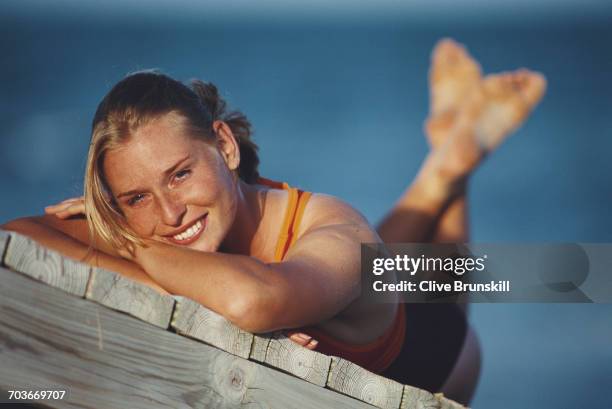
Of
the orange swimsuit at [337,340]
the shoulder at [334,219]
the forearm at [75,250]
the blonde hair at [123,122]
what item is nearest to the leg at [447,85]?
the orange swimsuit at [337,340]

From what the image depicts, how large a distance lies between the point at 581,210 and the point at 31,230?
400cm

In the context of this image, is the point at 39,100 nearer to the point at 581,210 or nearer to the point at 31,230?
the point at 31,230

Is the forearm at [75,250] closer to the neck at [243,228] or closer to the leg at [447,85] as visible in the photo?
the neck at [243,228]

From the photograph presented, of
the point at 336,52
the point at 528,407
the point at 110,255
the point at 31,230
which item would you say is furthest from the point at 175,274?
the point at 336,52

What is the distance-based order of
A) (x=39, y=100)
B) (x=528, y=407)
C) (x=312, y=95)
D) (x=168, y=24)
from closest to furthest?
(x=528, y=407) → (x=39, y=100) → (x=168, y=24) → (x=312, y=95)

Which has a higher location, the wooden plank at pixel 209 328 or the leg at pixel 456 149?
the leg at pixel 456 149

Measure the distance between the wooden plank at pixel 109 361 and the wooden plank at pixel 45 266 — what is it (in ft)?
0.04

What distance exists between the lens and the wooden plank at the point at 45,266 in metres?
1.02

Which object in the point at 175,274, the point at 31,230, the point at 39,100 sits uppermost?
the point at 39,100

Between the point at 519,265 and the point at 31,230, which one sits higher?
the point at 519,265

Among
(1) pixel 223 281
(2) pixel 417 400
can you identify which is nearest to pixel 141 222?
(1) pixel 223 281

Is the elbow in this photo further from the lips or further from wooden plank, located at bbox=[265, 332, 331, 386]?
the lips

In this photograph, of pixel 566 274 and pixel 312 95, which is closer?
pixel 566 274

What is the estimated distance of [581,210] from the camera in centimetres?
497
